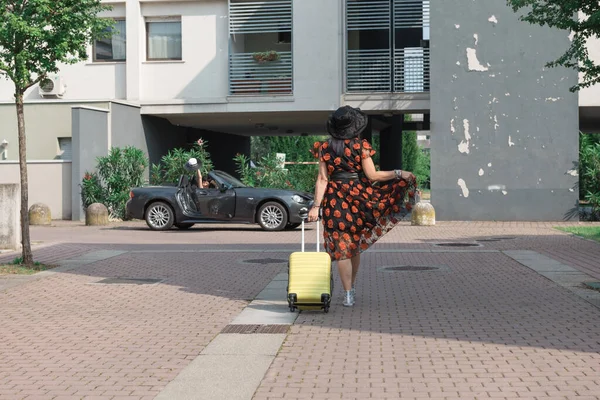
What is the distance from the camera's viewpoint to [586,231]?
64.5 ft

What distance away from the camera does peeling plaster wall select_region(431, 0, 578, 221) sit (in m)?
23.6

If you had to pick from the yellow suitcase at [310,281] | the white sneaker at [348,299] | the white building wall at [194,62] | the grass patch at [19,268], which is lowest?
the grass patch at [19,268]

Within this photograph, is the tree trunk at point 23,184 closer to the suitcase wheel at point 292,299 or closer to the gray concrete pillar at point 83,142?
the suitcase wheel at point 292,299

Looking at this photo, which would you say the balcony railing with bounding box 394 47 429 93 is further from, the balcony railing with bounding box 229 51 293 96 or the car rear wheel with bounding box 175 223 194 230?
the car rear wheel with bounding box 175 223 194 230

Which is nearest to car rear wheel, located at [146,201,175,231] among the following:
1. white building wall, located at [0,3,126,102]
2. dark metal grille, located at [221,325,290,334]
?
white building wall, located at [0,3,126,102]

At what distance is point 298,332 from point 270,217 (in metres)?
13.0

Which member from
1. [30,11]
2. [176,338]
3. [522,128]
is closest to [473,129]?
[522,128]

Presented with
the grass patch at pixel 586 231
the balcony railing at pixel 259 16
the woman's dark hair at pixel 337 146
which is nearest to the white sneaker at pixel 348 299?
the woman's dark hair at pixel 337 146

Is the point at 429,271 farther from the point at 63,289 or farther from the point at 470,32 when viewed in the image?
the point at 470,32

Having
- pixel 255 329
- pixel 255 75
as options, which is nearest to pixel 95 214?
pixel 255 75

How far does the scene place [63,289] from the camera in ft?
35.2

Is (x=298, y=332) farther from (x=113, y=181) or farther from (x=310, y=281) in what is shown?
(x=113, y=181)

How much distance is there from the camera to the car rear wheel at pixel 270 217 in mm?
20562

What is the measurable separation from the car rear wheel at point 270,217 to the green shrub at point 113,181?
602 centimetres
